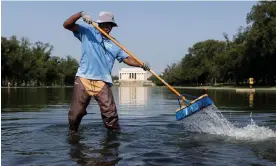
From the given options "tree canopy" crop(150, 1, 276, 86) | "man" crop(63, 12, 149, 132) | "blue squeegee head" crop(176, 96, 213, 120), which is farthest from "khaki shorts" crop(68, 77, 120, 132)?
"tree canopy" crop(150, 1, 276, 86)

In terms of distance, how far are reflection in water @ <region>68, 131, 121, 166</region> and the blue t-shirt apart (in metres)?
1.10

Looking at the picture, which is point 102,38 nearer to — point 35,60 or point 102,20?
point 102,20

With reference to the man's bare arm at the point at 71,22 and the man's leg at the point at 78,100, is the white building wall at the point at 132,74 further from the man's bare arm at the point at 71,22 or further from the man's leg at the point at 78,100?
the man's bare arm at the point at 71,22

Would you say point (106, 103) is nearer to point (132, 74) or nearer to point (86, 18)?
point (86, 18)

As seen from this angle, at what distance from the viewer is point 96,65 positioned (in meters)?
6.59

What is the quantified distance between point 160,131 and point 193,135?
0.84 m

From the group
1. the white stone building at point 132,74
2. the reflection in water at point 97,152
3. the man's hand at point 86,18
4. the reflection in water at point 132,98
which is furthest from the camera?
the white stone building at point 132,74

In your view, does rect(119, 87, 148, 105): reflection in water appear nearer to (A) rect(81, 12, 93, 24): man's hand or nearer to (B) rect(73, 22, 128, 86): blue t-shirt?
(B) rect(73, 22, 128, 86): blue t-shirt

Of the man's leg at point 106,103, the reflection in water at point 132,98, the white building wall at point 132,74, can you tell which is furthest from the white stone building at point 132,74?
the man's leg at point 106,103

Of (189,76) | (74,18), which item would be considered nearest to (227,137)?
(74,18)

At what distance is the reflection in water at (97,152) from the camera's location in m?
4.85

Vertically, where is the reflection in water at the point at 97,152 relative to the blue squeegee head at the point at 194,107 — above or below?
below

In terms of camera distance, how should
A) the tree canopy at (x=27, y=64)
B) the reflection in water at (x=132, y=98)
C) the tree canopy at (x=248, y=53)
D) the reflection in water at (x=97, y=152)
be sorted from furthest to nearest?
the tree canopy at (x=27, y=64)
the tree canopy at (x=248, y=53)
the reflection in water at (x=132, y=98)
the reflection in water at (x=97, y=152)

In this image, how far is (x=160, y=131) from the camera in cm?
772
